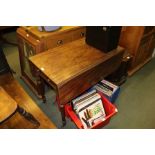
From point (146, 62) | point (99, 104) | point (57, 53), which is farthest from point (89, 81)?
point (146, 62)

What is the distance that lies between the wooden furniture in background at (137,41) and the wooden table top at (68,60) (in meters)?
0.54

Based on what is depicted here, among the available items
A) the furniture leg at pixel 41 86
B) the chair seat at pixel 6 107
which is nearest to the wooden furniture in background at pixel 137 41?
the furniture leg at pixel 41 86

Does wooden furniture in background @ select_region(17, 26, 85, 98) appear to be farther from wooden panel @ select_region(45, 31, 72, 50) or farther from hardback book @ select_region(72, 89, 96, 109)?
hardback book @ select_region(72, 89, 96, 109)

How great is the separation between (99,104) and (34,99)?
2.59ft

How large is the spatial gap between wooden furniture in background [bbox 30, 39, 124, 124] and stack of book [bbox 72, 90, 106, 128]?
0.52 feet

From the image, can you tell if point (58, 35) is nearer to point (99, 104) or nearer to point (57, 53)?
point (57, 53)

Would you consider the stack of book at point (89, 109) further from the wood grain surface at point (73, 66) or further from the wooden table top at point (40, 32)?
the wooden table top at point (40, 32)

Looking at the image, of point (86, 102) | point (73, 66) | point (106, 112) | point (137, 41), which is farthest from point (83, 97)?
point (137, 41)

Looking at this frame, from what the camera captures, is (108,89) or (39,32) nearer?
(39,32)

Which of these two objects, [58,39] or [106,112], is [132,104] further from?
[58,39]

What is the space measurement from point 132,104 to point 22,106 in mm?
1281

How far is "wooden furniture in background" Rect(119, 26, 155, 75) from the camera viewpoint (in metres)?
2.07

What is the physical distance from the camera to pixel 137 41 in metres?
2.11
